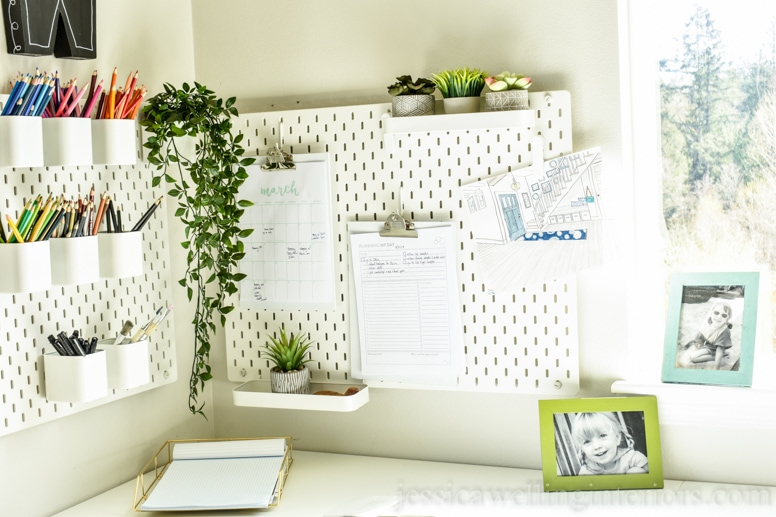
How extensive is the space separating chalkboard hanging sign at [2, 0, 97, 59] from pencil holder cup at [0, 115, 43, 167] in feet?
0.58

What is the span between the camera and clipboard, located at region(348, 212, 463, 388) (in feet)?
5.63

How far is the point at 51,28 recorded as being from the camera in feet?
4.91

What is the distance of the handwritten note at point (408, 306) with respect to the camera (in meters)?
1.72

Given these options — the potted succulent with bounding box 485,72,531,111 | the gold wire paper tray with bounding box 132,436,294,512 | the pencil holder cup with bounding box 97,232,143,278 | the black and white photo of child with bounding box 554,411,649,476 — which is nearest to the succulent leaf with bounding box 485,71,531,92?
the potted succulent with bounding box 485,72,531,111

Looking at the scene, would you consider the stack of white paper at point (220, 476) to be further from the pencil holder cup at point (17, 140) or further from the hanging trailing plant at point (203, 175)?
the pencil holder cup at point (17, 140)

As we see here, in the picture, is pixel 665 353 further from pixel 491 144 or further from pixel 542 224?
pixel 491 144

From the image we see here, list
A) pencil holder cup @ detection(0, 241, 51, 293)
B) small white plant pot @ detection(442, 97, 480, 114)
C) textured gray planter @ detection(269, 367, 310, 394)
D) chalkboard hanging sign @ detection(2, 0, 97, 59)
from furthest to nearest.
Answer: textured gray planter @ detection(269, 367, 310, 394)
small white plant pot @ detection(442, 97, 480, 114)
chalkboard hanging sign @ detection(2, 0, 97, 59)
pencil holder cup @ detection(0, 241, 51, 293)

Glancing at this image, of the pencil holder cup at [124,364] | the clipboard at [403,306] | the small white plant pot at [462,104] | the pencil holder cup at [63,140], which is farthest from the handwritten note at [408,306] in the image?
the pencil holder cup at [63,140]

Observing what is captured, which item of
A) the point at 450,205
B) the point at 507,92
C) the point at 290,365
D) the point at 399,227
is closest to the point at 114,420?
the point at 290,365

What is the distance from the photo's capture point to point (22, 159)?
135 centimetres

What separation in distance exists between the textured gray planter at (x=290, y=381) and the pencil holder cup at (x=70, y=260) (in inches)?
19.2

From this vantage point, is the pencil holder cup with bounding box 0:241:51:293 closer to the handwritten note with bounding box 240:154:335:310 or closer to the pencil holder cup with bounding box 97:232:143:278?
the pencil holder cup with bounding box 97:232:143:278

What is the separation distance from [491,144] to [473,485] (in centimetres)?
67

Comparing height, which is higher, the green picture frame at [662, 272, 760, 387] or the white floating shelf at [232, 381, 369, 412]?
the green picture frame at [662, 272, 760, 387]
